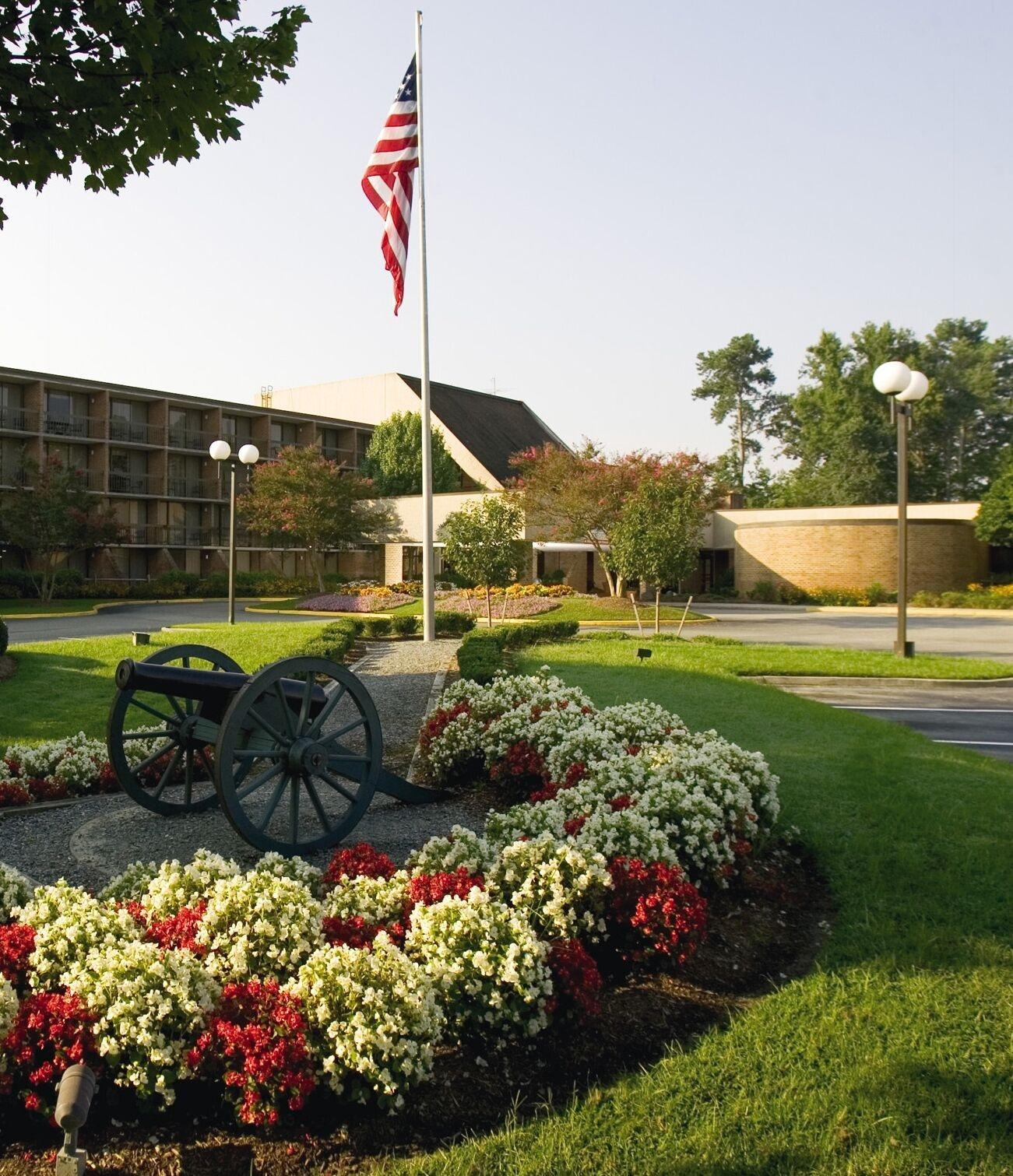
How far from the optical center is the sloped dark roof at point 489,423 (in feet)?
170

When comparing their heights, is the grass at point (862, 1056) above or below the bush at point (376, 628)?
below

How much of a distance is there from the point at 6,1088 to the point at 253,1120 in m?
0.82

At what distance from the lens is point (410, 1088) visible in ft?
11.6

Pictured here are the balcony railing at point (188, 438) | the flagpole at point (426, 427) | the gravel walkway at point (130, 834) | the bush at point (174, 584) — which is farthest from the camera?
the balcony railing at point (188, 438)

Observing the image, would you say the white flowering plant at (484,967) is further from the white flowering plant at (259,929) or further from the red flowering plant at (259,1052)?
the red flowering plant at (259,1052)

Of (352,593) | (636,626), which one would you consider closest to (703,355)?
(352,593)

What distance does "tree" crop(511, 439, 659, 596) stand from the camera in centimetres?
3272

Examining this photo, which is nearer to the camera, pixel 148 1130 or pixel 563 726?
pixel 148 1130

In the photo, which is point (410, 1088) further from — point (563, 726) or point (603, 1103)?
point (563, 726)

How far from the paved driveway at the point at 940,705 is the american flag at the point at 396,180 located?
952 cm

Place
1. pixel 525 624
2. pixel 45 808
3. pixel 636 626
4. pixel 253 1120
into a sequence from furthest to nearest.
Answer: pixel 636 626 → pixel 525 624 → pixel 45 808 → pixel 253 1120

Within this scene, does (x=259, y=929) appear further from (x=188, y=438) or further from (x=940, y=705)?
(x=188, y=438)

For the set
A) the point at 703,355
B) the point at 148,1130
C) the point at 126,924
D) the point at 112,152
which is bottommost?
the point at 148,1130

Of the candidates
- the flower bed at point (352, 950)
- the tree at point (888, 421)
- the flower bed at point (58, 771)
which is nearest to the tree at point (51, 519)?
the flower bed at point (58, 771)
